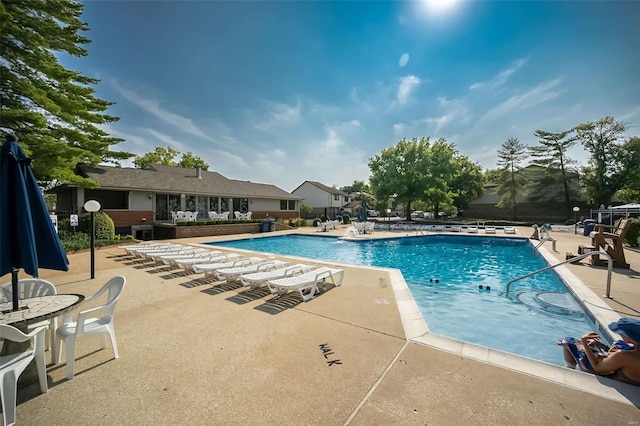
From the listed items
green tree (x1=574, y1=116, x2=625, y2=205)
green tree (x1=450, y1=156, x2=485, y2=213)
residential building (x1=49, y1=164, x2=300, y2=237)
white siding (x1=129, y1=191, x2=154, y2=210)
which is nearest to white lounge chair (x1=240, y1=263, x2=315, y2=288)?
residential building (x1=49, y1=164, x2=300, y2=237)

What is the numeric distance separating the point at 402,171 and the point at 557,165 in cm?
2081

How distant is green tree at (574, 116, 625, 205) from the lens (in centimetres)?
Answer: 2984

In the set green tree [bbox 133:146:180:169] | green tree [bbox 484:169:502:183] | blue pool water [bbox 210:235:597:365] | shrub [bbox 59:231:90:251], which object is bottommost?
blue pool water [bbox 210:235:597:365]

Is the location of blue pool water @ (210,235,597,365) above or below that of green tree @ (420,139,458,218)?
below

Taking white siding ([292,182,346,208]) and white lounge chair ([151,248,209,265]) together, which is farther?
white siding ([292,182,346,208])

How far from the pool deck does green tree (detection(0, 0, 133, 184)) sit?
12721mm

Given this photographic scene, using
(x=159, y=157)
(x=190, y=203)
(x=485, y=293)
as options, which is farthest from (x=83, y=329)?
(x=159, y=157)

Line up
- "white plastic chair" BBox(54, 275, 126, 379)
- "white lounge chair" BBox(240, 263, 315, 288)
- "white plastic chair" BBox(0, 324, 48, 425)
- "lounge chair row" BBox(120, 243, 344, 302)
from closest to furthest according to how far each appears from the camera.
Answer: "white plastic chair" BBox(0, 324, 48, 425) < "white plastic chair" BBox(54, 275, 126, 379) < "lounge chair row" BBox(120, 243, 344, 302) < "white lounge chair" BBox(240, 263, 315, 288)

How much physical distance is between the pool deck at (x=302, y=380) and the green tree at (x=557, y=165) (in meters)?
38.4

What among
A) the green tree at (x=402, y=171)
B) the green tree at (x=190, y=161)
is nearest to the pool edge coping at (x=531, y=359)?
the green tree at (x=402, y=171)

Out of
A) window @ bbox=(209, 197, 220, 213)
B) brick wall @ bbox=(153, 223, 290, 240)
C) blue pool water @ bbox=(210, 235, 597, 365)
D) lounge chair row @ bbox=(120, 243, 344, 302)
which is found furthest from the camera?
window @ bbox=(209, 197, 220, 213)

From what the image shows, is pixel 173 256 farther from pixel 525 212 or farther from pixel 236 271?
pixel 525 212

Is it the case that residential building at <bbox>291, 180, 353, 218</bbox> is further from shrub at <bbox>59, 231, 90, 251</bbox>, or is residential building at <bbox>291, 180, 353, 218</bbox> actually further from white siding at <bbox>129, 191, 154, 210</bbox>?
shrub at <bbox>59, 231, 90, 251</bbox>

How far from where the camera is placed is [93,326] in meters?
3.24
